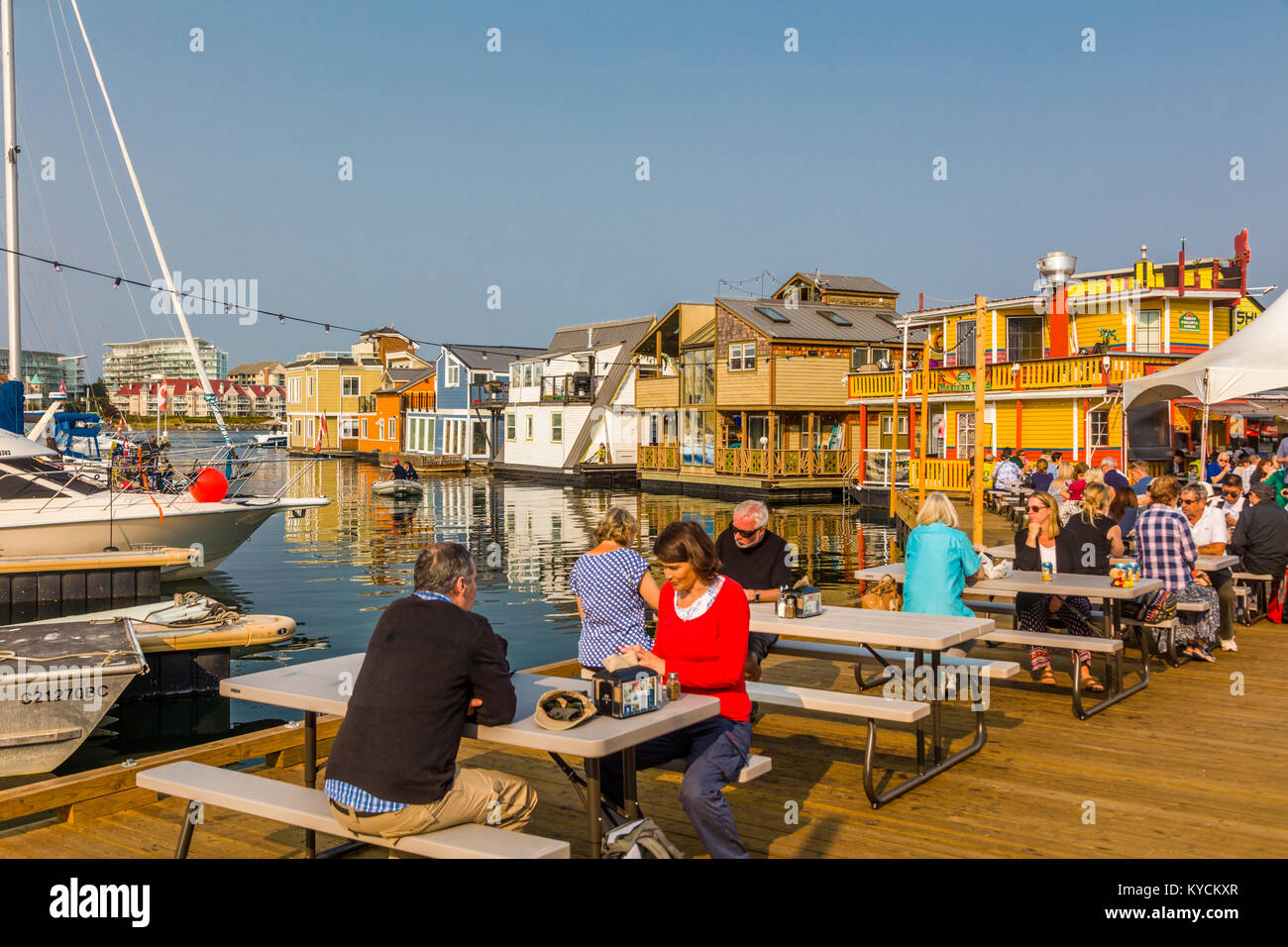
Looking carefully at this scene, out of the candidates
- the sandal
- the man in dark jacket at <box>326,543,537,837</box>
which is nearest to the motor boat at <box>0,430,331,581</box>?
the sandal

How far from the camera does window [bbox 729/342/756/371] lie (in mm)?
44625

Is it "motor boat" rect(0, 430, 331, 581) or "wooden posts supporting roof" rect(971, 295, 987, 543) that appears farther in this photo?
"motor boat" rect(0, 430, 331, 581)

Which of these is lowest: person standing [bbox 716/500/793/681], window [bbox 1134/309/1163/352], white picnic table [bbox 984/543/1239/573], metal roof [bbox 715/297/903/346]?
white picnic table [bbox 984/543/1239/573]

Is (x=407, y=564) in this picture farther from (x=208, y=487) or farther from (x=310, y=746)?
(x=310, y=746)

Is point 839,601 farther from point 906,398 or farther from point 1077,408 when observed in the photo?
point 906,398

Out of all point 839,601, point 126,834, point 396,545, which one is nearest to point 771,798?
point 126,834

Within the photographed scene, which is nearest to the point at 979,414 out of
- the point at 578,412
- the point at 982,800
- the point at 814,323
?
the point at 982,800

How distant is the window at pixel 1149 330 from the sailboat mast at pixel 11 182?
31610mm

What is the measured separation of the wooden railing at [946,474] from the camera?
103 ft

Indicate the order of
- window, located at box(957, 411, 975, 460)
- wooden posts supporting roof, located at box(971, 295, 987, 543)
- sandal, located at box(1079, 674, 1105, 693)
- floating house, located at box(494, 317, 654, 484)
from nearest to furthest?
sandal, located at box(1079, 674, 1105, 693), wooden posts supporting roof, located at box(971, 295, 987, 543), window, located at box(957, 411, 975, 460), floating house, located at box(494, 317, 654, 484)

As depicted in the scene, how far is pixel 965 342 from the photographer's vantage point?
1494 inches

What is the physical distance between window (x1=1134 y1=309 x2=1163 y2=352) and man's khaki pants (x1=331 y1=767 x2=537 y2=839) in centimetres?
3326

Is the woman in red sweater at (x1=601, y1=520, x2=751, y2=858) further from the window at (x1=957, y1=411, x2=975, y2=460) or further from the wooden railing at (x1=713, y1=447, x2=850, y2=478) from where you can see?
the wooden railing at (x1=713, y1=447, x2=850, y2=478)

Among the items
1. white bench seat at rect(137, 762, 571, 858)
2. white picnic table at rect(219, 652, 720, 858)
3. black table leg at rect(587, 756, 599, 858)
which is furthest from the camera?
black table leg at rect(587, 756, 599, 858)
